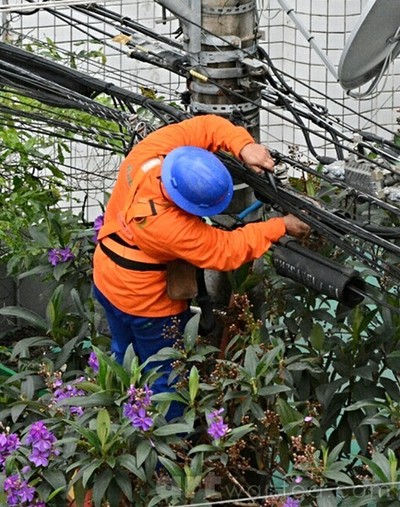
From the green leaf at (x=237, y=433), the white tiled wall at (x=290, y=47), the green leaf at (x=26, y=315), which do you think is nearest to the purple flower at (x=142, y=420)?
the green leaf at (x=237, y=433)

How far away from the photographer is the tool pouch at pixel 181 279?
7934mm

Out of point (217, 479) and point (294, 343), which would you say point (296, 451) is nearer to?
point (217, 479)

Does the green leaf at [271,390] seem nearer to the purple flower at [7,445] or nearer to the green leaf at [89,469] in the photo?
the green leaf at [89,469]

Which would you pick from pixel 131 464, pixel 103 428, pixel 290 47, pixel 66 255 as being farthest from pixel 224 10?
pixel 290 47

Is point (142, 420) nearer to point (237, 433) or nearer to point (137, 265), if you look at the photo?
point (237, 433)

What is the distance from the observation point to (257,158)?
739 centimetres

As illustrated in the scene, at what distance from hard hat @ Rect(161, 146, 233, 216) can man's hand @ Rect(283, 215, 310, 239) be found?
306 millimetres

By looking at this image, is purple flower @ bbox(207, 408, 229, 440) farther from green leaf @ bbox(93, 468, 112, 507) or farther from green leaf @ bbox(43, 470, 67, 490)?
green leaf @ bbox(43, 470, 67, 490)

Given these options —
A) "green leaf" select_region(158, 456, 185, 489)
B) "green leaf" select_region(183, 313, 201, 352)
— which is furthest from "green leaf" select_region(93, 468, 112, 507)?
"green leaf" select_region(183, 313, 201, 352)

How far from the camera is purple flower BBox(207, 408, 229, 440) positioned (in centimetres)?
687

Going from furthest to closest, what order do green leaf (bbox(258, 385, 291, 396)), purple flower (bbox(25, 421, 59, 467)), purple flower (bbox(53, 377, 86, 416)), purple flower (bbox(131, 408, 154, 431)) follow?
1. purple flower (bbox(53, 377, 86, 416))
2. green leaf (bbox(258, 385, 291, 396))
3. purple flower (bbox(25, 421, 59, 467))
4. purple flower (bbox(131, 408, 154, 431))

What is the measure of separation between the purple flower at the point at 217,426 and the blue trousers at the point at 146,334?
97 cm

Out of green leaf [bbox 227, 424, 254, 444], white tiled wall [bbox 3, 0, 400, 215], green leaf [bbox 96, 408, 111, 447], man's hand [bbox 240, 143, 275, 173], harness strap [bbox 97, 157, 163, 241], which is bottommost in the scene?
white tiled wall [bbox 3, 0, 400, 215]

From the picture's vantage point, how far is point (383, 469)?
6.58 meters
